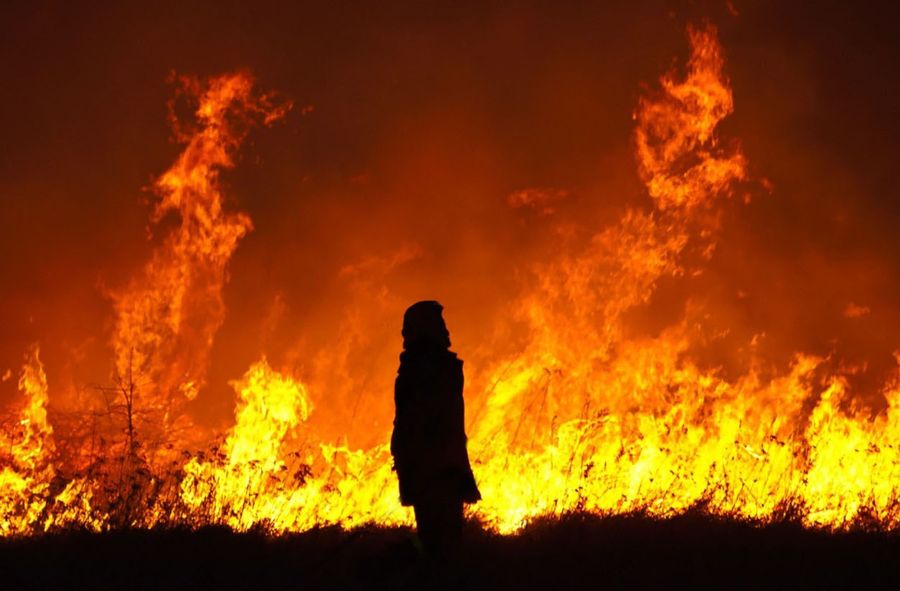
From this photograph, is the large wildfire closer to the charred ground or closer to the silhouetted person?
the charred ground

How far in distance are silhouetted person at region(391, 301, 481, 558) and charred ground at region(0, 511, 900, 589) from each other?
1.01 ft

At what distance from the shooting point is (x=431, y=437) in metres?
8.72

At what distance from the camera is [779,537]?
9250 mm

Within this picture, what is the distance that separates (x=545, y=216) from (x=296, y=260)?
4600 millimetres

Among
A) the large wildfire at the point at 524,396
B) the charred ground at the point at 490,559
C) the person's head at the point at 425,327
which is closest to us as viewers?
the charred ground at the point at 490,559

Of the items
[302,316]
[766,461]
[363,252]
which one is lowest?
[766,461]

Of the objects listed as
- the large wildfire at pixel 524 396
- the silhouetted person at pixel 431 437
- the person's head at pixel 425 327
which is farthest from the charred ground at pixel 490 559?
the person's head at pixel 425 327

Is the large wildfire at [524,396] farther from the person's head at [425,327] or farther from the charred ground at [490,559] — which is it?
the person's head at [425,327]

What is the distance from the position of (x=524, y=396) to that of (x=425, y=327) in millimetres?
6120

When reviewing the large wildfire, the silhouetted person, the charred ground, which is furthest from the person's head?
the large wildfire

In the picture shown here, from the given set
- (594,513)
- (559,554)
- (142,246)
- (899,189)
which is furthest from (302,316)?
(899,189)

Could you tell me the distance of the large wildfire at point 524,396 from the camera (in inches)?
432

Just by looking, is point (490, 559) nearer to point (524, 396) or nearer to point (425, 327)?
point (425, 327)

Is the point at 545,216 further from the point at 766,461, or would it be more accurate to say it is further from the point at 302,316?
the point at 766,461
